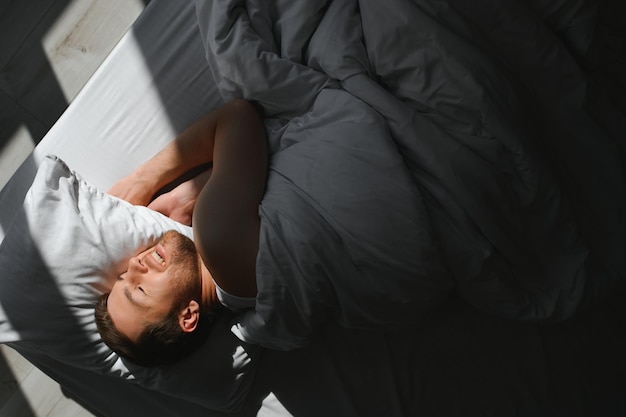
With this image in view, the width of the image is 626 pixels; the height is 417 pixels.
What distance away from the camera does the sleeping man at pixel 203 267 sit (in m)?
1.06

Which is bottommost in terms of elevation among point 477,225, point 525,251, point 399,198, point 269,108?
point 525,251

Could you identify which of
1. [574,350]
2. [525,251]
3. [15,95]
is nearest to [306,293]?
[525,251]

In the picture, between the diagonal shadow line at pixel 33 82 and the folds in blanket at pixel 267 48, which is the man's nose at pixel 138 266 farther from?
the diagonal shadow line at pixel 33 82

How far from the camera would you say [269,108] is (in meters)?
1.18

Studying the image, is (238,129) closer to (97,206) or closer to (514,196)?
(97,206)

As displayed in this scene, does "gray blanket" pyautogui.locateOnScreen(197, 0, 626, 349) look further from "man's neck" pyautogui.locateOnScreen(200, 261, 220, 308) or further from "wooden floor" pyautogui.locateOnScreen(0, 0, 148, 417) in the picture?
Result: "wooden floor" pyautogui.locateOnScreen(0, 0, 148, 417)

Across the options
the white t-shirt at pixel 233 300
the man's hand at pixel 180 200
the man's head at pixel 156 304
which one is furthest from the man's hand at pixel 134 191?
the white t-shirt at pixel 233 300

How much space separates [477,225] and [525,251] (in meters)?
0.14

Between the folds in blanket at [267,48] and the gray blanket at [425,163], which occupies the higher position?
the folds in blanket at [267,48]

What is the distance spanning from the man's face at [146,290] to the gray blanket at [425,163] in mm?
186

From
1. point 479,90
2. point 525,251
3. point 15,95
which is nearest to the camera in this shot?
point 479,90

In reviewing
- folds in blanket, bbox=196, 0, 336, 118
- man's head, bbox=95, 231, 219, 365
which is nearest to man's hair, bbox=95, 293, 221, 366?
man's head, bbox=95, 231, 219, 365

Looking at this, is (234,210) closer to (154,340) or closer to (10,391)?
(154,340)

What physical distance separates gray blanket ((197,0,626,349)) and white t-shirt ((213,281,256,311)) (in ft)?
0.08
